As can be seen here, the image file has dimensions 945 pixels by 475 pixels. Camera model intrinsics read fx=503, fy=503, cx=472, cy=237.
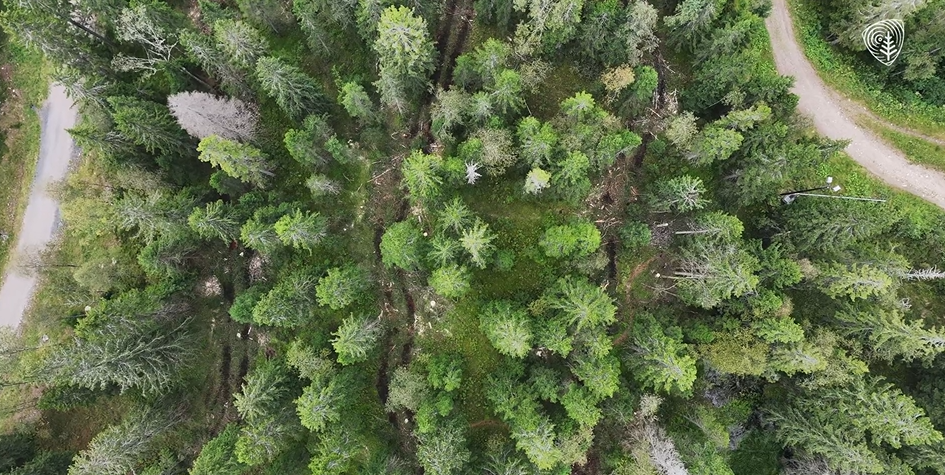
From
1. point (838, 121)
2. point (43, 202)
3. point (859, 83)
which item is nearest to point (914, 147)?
point (838, 121)

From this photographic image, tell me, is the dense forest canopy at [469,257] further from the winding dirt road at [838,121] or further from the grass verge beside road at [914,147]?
→ the grass verge beside road at [914,147]

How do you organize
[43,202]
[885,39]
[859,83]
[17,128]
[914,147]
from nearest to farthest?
[885,39] < [914,147] < [859,83] < [43,202] < [17,128]

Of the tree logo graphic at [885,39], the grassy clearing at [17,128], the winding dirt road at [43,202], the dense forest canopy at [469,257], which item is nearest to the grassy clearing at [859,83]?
the tree logo graphic at [885,39]

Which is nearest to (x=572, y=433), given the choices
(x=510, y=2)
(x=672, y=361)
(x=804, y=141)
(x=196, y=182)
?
(x=672, y=361)

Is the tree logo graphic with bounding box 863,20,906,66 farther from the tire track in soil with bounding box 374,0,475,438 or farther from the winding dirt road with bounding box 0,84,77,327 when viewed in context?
the winding dirt road with bounding box 0,84,77,327

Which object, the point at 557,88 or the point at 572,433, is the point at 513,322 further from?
the point at 557,88

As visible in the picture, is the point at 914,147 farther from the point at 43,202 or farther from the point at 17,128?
the point at 17,128
